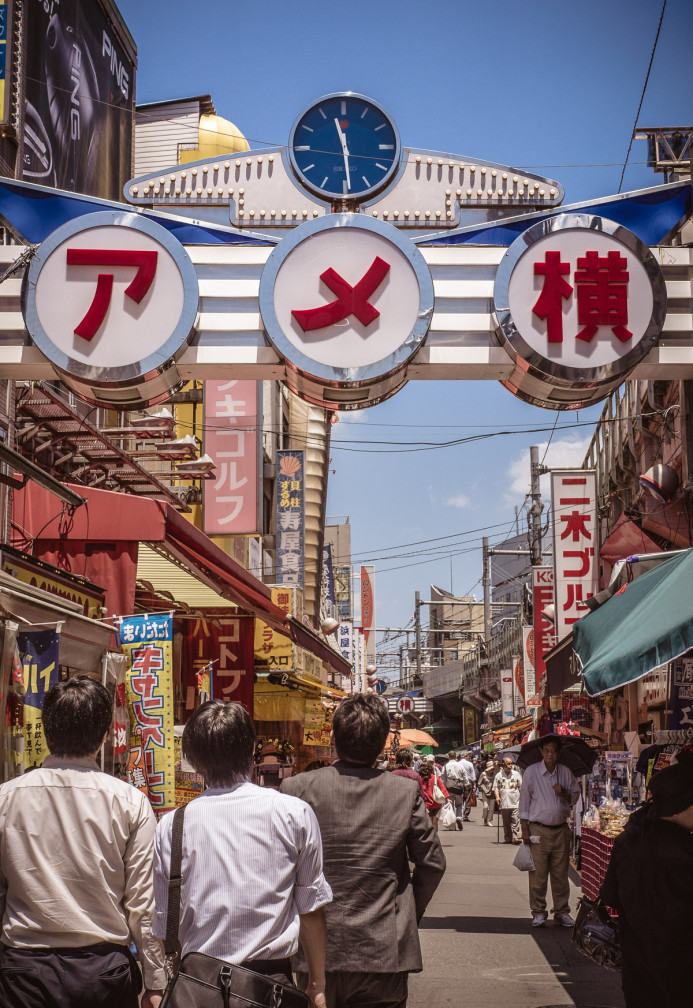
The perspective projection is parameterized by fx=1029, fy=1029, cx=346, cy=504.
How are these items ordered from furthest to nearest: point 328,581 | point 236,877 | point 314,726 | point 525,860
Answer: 1. point 328,581
2. point 314,726
3. point 525,860
4. point 236,877

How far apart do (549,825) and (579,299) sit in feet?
19.2

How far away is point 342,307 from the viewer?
Answer: 26.8ft

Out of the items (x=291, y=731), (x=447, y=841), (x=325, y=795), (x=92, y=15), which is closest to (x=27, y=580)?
(x=325, y=795)

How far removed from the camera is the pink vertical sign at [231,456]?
2002 cm

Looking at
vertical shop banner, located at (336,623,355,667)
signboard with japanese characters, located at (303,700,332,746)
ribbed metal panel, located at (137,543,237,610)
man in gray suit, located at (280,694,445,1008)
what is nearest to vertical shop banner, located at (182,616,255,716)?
ribbed metal panel, located at (137,543,237,610)

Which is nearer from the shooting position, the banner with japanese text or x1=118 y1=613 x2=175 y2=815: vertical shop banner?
x1=118 y1=613 x2=175 y2=815: vertical shop banner

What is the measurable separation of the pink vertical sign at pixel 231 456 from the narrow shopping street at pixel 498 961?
8.49m

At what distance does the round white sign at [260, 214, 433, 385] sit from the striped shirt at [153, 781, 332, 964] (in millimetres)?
4911

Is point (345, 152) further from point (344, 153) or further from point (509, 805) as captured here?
point (509, 805)

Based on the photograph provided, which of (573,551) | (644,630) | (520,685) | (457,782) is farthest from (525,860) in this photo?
(520,685)

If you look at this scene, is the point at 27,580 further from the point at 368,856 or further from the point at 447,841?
the point at 447,841

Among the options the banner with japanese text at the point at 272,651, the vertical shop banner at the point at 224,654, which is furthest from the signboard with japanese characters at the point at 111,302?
the banner with japanese text at the point at 272,651

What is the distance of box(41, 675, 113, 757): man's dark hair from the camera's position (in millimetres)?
4070

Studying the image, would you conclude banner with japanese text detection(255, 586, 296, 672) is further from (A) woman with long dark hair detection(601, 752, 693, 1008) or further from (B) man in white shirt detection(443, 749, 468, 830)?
(A) woman with long dark hair detection(601, 752, 693, 1008)
